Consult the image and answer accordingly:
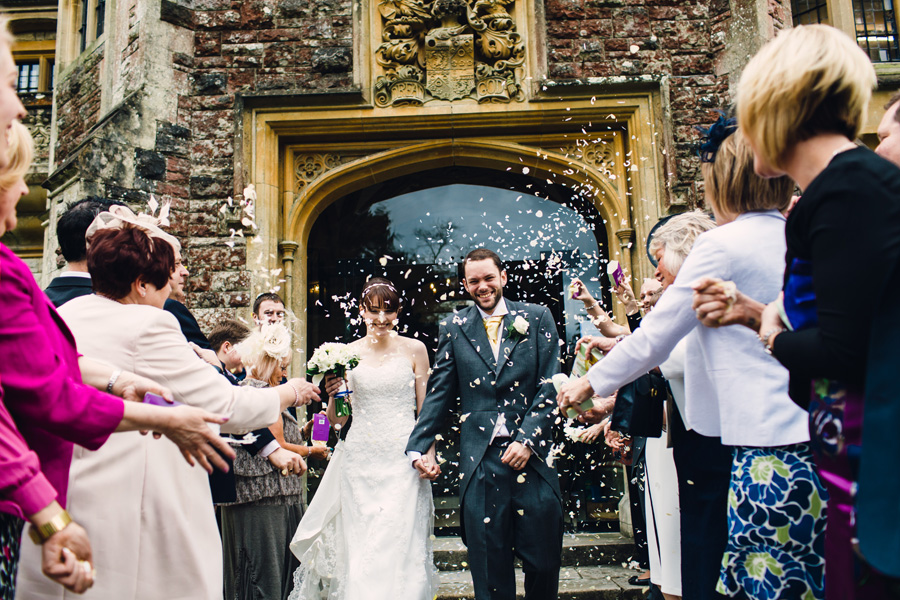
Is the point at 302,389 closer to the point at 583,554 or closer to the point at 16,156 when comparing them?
the point at 16,156

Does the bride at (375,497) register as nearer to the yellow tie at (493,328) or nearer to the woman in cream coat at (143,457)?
the yellow tie at (493,328)

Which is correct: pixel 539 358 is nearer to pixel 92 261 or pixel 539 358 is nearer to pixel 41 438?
pixel 92 261

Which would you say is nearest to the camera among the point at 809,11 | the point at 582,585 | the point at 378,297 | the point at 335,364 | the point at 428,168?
the point at 335,364

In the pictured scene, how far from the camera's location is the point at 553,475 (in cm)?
401

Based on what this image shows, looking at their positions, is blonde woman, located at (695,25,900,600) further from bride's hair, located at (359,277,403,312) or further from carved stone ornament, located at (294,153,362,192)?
carved stone ornament, located at (294,153,362,192)

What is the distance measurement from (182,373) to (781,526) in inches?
80.1

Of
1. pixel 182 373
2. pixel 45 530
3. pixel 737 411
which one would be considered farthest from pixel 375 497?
pixel 45 530

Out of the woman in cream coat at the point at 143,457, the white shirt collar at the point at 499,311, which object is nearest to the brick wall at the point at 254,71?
the white shirt collar at the point at 499,311

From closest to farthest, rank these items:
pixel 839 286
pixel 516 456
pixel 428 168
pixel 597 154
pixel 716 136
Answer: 1. pixel 839 286
2. pixel 716 136
3. pixel 516 456
4. pixel 597 154
5. pixel 428 168

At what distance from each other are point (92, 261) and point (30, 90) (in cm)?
1371

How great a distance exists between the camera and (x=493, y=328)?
4.34m

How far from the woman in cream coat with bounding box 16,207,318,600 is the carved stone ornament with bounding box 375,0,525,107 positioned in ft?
16.5

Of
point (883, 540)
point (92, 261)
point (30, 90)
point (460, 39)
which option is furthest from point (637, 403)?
point (30, 90)

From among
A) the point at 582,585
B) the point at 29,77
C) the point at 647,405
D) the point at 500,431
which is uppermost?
the point at 29,77
